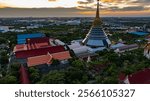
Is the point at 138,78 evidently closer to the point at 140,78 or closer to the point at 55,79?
the point at 140,78

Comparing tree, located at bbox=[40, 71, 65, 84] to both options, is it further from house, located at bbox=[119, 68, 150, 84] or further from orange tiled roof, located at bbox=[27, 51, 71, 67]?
orange tiled roof, located at bbox=[27, 51, 71, 67]

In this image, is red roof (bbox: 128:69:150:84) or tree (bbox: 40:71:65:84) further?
tree (bbox: 40:71:65:84)

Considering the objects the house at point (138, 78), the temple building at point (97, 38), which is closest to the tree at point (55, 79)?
the house at point (138, 78)

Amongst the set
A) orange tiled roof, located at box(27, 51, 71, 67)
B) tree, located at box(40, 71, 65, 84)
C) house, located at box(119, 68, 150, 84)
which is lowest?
orange tiled roof, located at box(27, 51, 71, 67)

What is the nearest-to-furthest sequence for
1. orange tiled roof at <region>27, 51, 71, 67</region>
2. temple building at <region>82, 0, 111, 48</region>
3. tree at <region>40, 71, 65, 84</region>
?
1. tree at <region>40, 71, 65, 84</region>
2. orange tiled roof at <region>27, 51, 71, 67</region>
3. temple building at <region>82, 0, 111, 48</region>

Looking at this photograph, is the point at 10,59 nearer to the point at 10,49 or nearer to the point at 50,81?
the point at 10,49

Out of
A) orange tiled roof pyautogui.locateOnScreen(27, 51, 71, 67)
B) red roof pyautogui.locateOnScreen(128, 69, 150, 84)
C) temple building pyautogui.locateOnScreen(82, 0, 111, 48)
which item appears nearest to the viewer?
red roof pyautogui.locateOnScreen(128, 69, 150, 84)

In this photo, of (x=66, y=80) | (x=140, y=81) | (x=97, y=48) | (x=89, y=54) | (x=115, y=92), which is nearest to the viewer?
(x=115, y=92)

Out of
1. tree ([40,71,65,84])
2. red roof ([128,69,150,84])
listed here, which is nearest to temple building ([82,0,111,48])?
tree ([40,71,65,84])

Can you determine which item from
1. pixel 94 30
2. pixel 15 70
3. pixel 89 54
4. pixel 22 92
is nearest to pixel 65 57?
pixel 89 54

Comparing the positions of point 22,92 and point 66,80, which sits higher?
point 22,92

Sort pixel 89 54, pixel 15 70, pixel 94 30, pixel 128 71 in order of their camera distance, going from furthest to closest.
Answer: pixel 94 30 < pixel 89 54 < pixel 15 70 < pixel 128 71
